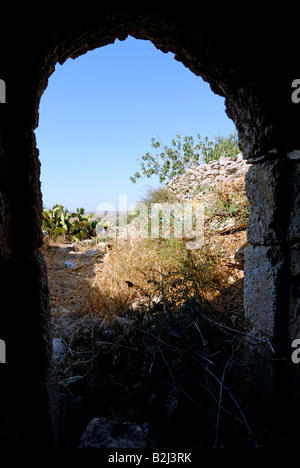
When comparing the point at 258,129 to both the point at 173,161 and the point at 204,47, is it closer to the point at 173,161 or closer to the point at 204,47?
the point at 204,47

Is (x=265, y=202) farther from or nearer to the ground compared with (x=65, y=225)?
nearer to the ground

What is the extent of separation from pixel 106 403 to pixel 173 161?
9.02m

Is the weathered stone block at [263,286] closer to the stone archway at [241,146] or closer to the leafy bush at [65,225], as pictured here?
the stone archway at [241,146]

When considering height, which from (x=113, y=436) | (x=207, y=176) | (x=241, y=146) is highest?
(x=207, y=176)

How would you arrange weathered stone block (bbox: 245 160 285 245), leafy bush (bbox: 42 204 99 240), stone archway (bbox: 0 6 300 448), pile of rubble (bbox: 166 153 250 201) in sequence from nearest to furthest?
1. stone archway (bbox: 0 6 300 448)
2. weathered stone block (bbox: 245 160 285 245)
3. pile of rubble (bbox: 166 153 250 201)
4. leafy bush (bbox: 42 204 99 240)

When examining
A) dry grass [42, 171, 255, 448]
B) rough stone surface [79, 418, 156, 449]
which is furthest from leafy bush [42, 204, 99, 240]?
rough stone surface [79, 418, 156, 449]

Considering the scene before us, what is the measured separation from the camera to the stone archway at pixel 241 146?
1.21 meters

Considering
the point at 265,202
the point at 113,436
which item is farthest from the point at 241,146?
the point at 113,436

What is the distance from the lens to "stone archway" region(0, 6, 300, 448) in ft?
3.98

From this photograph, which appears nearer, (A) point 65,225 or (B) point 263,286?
(B) point 263,286

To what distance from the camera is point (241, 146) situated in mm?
1994

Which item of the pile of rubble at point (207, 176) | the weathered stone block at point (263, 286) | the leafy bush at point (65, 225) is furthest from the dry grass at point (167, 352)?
the leafy bush at point (65, 225)

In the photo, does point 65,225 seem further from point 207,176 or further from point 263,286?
point 263,286

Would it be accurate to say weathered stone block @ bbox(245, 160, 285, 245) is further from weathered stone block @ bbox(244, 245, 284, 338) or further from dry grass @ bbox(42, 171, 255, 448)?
dry grass @ bbox(42, 171, 255, 448)
